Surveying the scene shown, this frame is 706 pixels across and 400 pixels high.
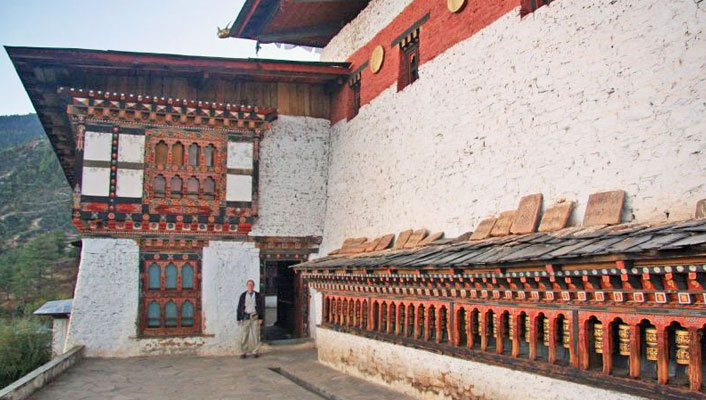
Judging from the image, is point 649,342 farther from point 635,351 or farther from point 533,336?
point 533,336

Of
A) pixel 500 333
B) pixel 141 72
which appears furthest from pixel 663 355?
pixel 141 72

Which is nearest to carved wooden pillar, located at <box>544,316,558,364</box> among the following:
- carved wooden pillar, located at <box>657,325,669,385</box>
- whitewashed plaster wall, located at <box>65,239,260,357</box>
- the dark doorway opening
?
carved wooden pillar, located at <box>657,325,669,385</box>

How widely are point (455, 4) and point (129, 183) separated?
655cm

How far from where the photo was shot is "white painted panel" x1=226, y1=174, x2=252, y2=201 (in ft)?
39.1

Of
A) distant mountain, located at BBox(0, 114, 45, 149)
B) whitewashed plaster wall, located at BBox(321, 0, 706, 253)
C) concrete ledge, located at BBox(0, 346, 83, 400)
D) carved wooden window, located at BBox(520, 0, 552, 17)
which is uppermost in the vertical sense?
distant mountain, located at BBox(0, 114, 45, 149)

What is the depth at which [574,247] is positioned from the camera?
4.47 meters

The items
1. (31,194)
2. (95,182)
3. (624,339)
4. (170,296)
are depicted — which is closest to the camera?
(624,339)

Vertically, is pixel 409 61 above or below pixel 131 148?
above

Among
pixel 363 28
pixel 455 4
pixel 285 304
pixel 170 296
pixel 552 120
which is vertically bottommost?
pixel 285 304

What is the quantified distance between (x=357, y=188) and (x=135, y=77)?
471cm

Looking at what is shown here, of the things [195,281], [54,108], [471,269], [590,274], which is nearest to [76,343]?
[195,281]

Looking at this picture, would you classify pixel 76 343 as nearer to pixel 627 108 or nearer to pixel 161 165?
pixel 161 165

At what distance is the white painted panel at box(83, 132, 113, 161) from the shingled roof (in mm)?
6355

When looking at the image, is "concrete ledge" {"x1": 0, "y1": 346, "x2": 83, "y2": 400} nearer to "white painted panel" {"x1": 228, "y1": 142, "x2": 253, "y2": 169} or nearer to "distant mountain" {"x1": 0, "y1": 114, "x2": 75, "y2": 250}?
"white painted panel" {"x1": 228, "y1": 142, "x2": 253, "y2": 169}
